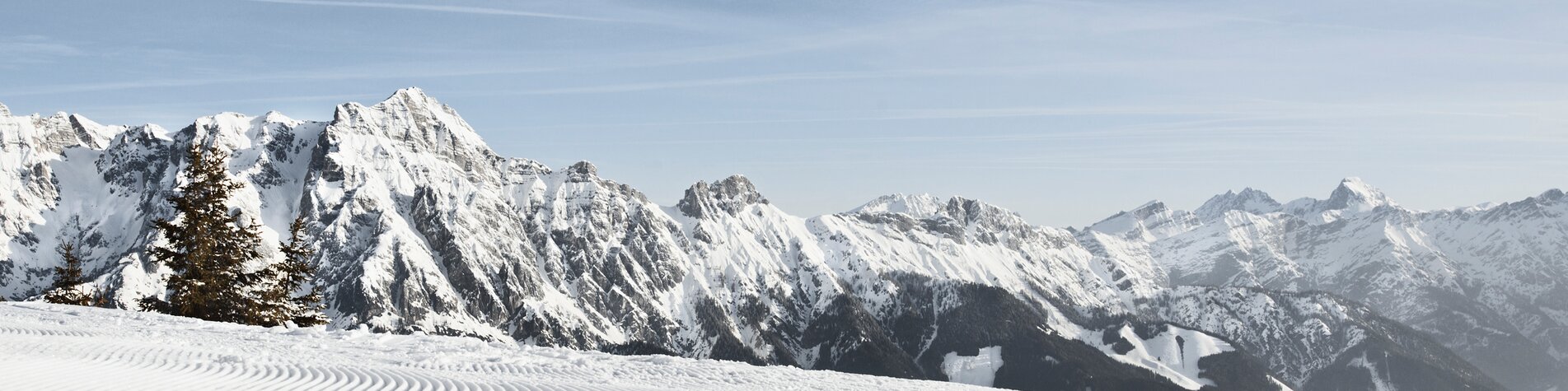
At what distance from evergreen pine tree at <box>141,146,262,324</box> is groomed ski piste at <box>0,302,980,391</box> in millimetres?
19672

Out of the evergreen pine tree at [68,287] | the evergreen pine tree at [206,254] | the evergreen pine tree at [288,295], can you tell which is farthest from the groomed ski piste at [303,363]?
the evergreen pine tree at [68,287]

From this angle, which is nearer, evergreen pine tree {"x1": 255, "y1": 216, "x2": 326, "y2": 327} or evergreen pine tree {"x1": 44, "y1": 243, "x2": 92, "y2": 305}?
evergreen pine tree {"x1": 255, "y1": 216, "x2": 326, "y2": 327}

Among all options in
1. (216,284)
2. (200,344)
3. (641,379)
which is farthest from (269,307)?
(641,379)

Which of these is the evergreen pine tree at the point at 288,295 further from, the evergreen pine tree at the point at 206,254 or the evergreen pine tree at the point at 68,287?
the evergreen pine tree at the point at 68,287

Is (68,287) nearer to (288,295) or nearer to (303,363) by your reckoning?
(288,295)

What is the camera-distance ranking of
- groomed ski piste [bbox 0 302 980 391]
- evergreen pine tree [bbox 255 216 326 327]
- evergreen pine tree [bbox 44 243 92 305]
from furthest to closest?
evergreen pine tree [bbox 44 243 92 305] < evergreen pine tree [bbox 255 216 326 327] < groomed ski piste [bbox 0 302 980 391]

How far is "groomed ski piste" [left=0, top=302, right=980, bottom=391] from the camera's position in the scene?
1302 inches

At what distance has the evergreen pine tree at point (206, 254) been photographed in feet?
251

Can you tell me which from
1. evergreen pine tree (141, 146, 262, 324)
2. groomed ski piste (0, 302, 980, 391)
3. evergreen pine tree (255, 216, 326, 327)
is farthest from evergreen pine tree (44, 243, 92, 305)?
groomed ski piste (0, 302, 980, 391)

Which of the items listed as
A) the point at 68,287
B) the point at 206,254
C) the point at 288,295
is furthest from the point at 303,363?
the point at 68,287

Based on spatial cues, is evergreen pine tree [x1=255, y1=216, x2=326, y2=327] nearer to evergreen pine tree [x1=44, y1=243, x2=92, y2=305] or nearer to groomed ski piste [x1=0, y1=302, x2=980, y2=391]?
evergreen pine tree [x1=44, y1=243, x2=92, y2=305]

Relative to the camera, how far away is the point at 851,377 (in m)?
49.9

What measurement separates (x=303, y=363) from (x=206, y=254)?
46.3 meters

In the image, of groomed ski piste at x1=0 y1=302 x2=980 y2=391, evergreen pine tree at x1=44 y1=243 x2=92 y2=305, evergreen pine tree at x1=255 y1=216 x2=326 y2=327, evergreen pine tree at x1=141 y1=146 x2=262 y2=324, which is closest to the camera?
groomed ski piste at x1=0 y1=302 x2=980 y2=391
